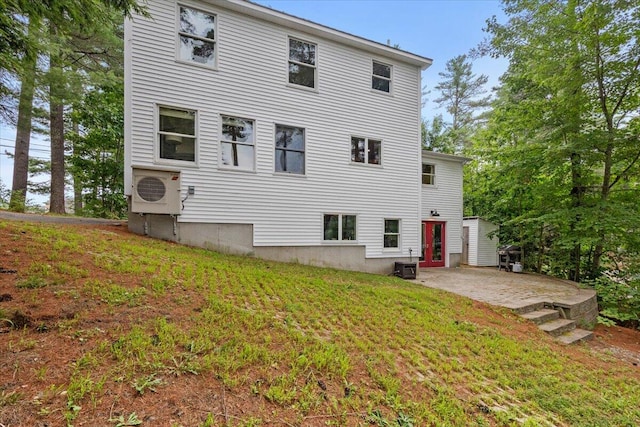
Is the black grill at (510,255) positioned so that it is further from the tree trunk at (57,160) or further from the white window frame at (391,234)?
the tree trunk at (57,160)

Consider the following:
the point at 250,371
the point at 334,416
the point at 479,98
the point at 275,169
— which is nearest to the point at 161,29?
the point at 275,169

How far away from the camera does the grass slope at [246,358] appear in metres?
2.04

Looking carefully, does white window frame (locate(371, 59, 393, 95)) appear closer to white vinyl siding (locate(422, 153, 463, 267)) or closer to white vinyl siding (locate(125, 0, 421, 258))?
white vinyl siding (locate(125, 0, 421, 258))

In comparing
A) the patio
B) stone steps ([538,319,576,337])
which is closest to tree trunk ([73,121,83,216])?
the patio

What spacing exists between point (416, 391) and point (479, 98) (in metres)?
25.1

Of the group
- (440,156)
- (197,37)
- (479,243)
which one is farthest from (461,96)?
(197,37)

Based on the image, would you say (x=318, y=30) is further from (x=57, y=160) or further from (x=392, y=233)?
(x=57, y=160)

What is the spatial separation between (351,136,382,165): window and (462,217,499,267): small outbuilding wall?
633 cm

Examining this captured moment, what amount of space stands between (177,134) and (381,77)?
6.96 meters

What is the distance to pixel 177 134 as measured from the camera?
7586mm

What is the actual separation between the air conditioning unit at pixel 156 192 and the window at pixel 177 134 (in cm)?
58

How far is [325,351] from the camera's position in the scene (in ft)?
10.0

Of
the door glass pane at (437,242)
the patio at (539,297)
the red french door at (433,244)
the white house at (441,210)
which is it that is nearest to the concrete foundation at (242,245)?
the patio at (539,297)

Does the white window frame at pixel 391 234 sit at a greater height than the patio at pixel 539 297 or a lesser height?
greater
